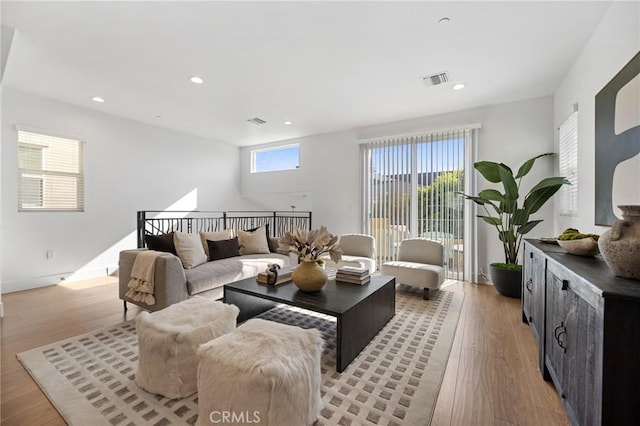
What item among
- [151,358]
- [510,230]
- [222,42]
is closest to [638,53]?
[510,230]

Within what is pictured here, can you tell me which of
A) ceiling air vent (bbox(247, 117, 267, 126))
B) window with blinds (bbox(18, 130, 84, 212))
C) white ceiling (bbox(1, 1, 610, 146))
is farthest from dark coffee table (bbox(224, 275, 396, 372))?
window with blinds (bbox(18, 130, 84, 212))

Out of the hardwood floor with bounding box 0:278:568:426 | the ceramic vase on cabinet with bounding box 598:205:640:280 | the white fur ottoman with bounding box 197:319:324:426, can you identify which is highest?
the ceramic vase on cabinet with bounding box 598:205:640:280

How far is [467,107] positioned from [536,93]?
0.82 metres

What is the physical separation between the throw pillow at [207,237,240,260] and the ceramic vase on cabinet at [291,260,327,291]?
163cm

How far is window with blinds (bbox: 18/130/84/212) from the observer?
377 cm

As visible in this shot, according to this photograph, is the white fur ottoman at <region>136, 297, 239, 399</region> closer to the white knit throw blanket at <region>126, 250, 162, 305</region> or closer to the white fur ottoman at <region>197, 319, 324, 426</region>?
the white fur ottoman at <region>197, 319, 324, 426</region>

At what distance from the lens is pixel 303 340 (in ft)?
4.84

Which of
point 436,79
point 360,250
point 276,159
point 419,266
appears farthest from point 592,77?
point 276,159

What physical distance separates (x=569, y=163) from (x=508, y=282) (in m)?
1.55

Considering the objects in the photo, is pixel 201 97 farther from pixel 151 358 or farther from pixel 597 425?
pixel 597 425

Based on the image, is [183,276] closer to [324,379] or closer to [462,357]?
[324,379]

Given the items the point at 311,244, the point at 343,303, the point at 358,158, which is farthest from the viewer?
the point at 358,158

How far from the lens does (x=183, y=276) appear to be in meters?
2.78

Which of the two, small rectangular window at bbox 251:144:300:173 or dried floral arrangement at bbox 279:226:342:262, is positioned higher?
small rectangular window at bbox 251:144:300:173
